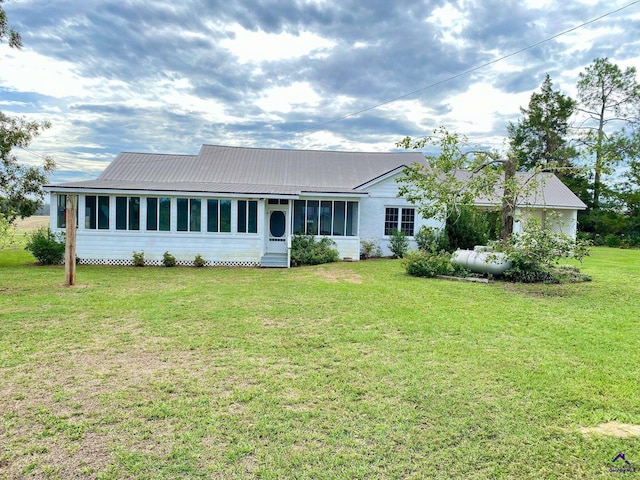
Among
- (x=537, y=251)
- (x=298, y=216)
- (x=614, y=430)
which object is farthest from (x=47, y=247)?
(x=614, y=430)

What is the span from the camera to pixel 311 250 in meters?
17.0

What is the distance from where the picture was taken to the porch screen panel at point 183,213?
16047 millimetres

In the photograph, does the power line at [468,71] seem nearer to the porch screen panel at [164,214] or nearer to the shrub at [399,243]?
the shrub at [399,243]

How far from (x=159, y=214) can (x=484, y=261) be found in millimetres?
12505

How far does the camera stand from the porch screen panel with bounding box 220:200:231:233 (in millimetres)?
16250

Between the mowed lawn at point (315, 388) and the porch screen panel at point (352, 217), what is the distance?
9.14 m

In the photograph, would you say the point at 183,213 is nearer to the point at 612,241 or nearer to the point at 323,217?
the point at 323,217

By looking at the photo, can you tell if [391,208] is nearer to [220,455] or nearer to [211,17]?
[211,17]

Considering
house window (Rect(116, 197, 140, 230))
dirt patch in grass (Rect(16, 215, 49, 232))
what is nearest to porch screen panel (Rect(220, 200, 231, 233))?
house window (Rect(116, 197, 140, 230))

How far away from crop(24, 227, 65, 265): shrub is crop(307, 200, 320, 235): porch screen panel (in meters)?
10.2

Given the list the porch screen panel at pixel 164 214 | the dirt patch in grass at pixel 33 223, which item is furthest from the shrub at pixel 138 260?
the dirt patch in grass at pixel 33 223

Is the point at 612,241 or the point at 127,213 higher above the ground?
the point at 127,213

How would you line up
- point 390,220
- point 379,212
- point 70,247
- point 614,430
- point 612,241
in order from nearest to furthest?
1. point 614,430
2. point 70,247
3. point 379,212
4. point 390,220
5. point 612,241

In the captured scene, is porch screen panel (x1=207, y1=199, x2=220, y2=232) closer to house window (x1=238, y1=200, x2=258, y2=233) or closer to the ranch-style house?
the ranch-style house
